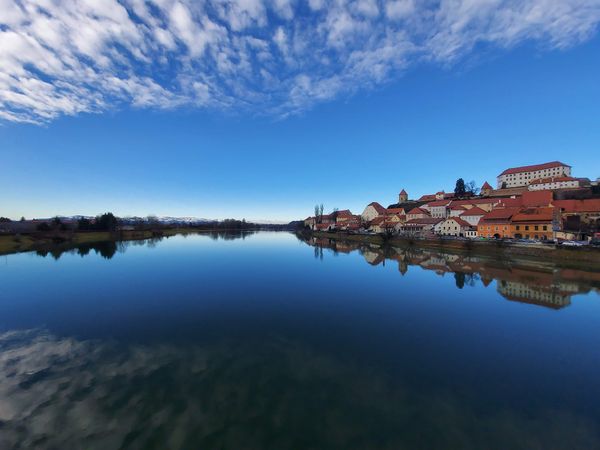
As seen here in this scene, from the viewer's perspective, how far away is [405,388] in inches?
220

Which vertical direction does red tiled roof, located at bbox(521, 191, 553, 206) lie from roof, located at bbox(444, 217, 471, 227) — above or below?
above

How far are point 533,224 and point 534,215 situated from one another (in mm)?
2117

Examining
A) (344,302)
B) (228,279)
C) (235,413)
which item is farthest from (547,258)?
(235,413)

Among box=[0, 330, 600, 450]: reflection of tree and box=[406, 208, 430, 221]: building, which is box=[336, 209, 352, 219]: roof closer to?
box=[406, 208, 430, 221]: building

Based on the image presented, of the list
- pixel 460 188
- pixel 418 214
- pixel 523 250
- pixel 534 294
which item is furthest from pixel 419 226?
pixel 534 294

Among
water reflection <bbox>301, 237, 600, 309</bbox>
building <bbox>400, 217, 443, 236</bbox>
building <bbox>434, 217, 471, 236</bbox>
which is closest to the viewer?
water reflection <bbox>301, 237, 600, 309</bbox>

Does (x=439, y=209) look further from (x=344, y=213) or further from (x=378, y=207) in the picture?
(x=344, y=213)

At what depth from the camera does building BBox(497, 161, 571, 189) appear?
57384mm

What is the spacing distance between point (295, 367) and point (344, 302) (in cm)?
603

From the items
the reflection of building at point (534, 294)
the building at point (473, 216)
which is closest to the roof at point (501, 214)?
the building at point (473, 216)

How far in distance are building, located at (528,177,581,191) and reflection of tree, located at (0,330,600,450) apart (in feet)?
230

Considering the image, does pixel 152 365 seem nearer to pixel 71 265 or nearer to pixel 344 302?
pixel 344 302

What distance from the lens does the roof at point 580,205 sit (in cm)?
3611

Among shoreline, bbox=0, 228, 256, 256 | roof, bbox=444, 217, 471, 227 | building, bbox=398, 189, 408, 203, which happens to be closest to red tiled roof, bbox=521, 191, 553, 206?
roof, bbox=444, 217, 471, 227
